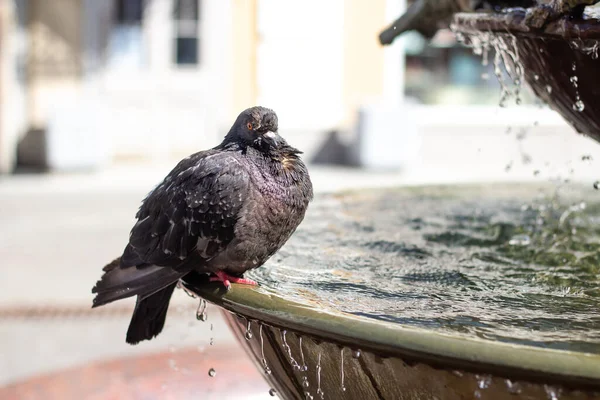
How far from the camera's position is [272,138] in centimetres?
235

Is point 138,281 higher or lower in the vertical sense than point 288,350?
higher

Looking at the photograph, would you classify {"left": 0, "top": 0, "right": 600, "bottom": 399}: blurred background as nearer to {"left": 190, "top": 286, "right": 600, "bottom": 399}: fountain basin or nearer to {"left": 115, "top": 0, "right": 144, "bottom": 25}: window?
{"left": 115, "top": 0, "right": 144, "bottom": 25}: window

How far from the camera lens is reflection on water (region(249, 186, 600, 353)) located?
6.79ft

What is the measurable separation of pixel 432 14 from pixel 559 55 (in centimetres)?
81

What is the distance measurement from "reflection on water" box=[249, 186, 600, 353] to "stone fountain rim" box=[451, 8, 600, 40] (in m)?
0.71

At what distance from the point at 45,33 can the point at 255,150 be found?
1147 cm

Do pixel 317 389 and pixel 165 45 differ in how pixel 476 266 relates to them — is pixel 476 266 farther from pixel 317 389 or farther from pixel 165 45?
pixel 165 45

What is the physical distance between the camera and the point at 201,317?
7.85 feet

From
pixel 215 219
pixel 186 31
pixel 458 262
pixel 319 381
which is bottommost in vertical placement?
pixel 319 381

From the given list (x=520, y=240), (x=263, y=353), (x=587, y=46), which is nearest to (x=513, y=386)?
(x=263, y=353)

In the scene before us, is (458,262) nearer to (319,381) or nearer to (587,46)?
(587,46)

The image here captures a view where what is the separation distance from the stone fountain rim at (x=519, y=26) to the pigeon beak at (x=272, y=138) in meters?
0.79

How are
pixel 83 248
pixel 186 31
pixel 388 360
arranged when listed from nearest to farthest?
pixel 388 360 < pixel 83 248 < pixel 186 31

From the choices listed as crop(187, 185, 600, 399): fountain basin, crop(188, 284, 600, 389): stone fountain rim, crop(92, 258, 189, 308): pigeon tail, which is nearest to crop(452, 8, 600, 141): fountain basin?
crop(187, 185, 600, 399): fountain basin
